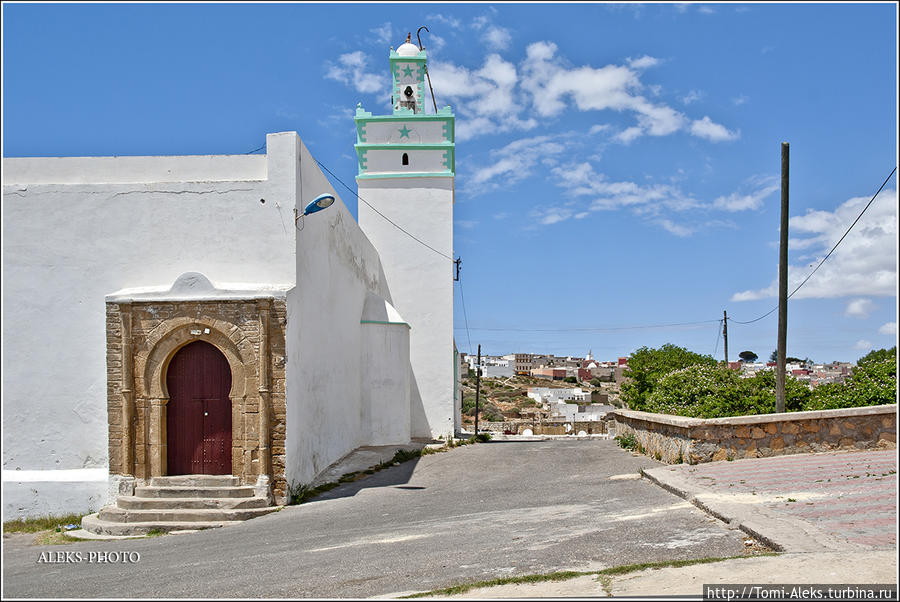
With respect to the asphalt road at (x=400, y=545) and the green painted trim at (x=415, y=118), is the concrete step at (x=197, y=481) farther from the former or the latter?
the green painted trim at (x=415, y=118)

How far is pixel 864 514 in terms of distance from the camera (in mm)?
6480

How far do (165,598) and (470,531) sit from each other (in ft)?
9.90

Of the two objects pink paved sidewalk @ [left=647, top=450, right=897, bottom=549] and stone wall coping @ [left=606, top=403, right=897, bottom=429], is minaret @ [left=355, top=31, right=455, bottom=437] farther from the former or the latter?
pink paved sidewalk @ [left=647, top=450, right=897, bottom=549]

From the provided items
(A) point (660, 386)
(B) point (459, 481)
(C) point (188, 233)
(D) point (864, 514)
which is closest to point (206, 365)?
(C) point (188, 233)

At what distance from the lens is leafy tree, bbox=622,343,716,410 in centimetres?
2136

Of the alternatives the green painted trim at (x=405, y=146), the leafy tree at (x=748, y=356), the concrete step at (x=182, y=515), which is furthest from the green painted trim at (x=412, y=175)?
the leafy tree at (x=748, y=356)

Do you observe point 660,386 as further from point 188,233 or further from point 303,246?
point 188,233

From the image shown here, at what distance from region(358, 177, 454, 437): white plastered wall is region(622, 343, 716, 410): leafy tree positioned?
20.1ft

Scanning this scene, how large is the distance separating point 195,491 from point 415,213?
37.4 ft

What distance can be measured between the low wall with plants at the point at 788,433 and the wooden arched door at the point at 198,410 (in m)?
6.86

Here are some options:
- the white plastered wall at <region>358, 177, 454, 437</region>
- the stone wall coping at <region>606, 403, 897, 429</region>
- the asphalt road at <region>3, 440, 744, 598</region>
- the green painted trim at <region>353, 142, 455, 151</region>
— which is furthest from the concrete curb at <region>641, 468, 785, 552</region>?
the green painted trim at <region>353, 142, 455, 151</region>

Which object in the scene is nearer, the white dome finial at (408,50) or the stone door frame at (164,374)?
the stone door frame at (164,374)

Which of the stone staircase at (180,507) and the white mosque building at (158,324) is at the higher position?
the white mosque building at (158,324)

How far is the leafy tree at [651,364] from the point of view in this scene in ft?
70.1
